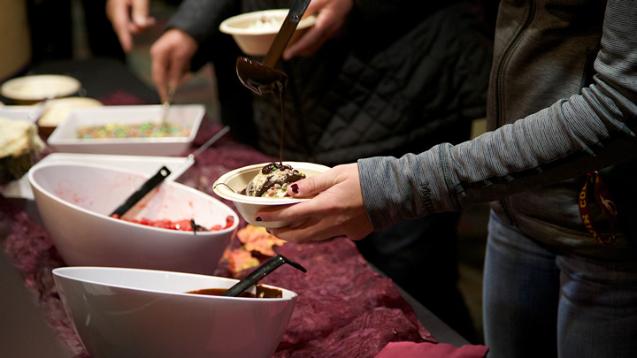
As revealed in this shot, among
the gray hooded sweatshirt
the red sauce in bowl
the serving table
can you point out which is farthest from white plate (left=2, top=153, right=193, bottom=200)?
the gray hooded sweatshirt

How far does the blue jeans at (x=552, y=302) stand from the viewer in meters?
1.26

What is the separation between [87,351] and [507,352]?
0.77 metres

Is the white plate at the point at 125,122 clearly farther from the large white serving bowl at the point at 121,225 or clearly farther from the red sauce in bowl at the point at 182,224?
the red sauce in bowl at the point at 182,224

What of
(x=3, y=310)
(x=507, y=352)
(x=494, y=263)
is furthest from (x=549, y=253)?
(x=3, y=310)

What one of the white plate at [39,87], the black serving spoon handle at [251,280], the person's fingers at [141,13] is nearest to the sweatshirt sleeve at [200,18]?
the person's fingers at [141,13]

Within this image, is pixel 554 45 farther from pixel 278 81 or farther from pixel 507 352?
pixel 507 352

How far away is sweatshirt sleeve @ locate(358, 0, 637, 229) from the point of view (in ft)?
3.16

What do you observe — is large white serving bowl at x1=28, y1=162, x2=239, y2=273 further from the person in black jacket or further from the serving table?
the person in black jacket

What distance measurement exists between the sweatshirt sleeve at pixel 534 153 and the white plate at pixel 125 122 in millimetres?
1044

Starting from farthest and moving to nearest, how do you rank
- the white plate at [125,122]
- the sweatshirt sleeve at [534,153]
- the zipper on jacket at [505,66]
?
the white plate at [125,122] → the zipper on jacket at [505,66] → the sweatshirt sleeve at [534,153]

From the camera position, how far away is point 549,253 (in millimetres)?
1384

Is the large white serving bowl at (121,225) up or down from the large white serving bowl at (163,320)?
down

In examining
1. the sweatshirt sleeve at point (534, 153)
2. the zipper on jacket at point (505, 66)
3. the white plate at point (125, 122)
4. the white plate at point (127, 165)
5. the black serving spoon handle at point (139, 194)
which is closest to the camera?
the sweatshirt sleeve at point (534, 153)

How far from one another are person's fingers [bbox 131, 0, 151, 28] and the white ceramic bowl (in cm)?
44
